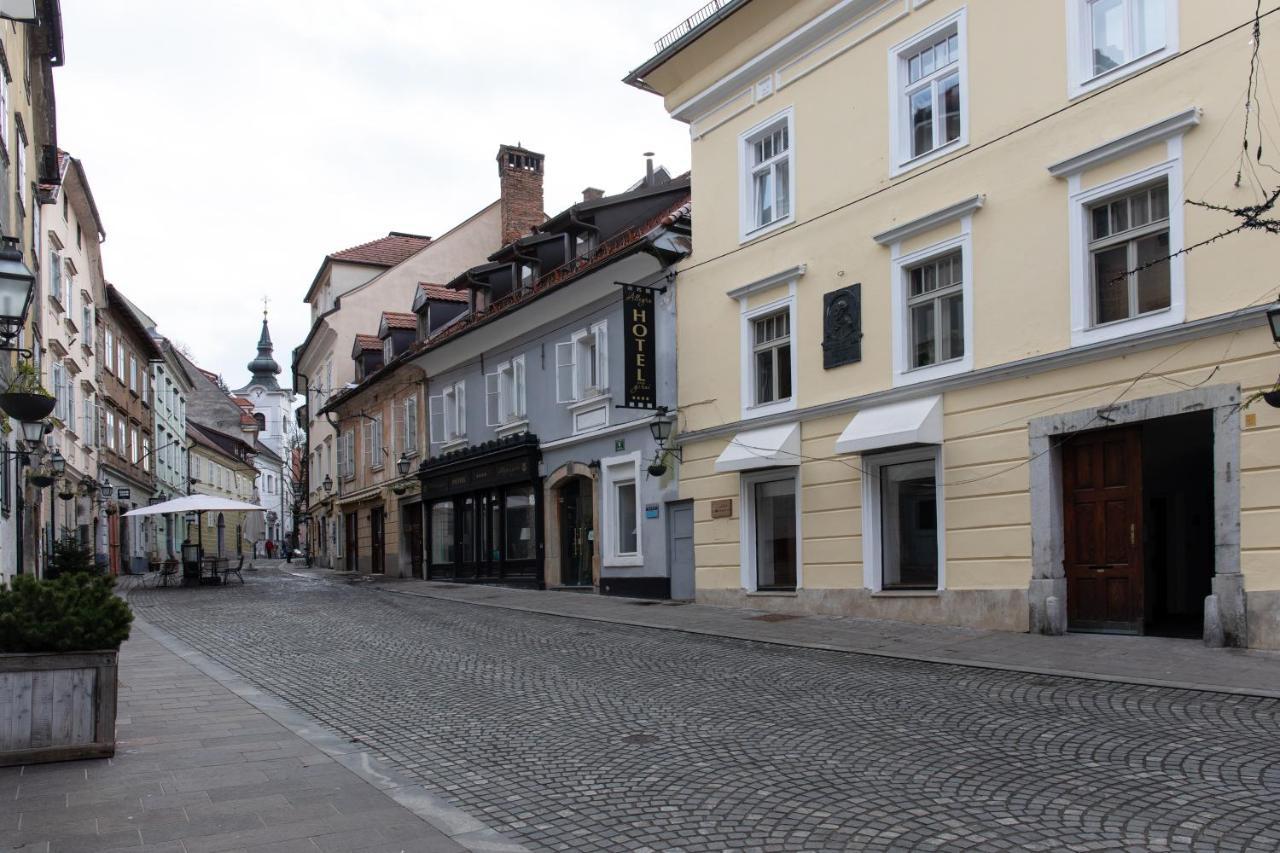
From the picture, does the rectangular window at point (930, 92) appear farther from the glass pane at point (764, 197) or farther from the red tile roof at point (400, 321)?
the red tile roof at point (400, 321)

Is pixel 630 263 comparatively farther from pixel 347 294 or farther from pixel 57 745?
pixel 347 294

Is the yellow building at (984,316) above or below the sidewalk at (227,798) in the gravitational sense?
above

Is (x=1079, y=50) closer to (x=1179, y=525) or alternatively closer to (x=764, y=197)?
(x=764, y=197)

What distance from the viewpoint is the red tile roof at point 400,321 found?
35094 millimetres

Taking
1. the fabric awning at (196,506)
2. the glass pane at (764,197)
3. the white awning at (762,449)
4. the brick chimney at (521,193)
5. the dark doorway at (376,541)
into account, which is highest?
the brick chimney at (521,193)

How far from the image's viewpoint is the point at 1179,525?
16.1m

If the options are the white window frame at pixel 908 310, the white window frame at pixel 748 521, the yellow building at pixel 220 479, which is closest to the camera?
the white window frame at pixel 908 310

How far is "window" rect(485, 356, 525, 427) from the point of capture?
2552cm

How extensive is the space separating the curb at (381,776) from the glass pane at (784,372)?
9605mm

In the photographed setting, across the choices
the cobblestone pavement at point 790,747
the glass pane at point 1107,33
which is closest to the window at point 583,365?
the cobblestone pavement at point 790,747

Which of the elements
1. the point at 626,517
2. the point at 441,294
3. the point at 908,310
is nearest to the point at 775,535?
the point at 908,310

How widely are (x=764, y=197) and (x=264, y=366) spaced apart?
112 m

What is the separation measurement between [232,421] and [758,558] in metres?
71.7

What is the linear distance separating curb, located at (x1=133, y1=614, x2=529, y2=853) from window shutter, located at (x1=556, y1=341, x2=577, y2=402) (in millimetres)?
12907
